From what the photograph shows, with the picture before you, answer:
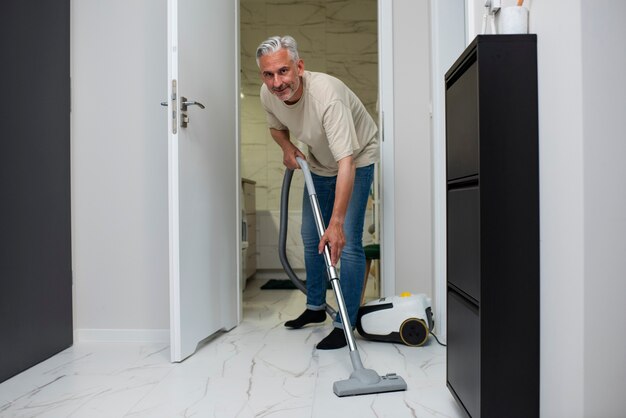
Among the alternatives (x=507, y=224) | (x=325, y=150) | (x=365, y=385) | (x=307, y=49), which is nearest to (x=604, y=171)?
(x=507, y=224)

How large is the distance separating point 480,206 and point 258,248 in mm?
3211

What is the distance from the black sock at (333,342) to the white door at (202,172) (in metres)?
0.47

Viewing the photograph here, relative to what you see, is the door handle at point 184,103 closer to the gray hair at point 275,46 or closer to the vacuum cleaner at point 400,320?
the gray hair at point 275,46

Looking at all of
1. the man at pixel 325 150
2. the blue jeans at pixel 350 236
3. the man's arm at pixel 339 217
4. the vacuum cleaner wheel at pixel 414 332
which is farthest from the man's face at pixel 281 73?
the vacuum cleaner wheel at pixel 414 332

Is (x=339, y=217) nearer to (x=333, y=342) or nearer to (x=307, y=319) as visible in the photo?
(x=333, y=342)

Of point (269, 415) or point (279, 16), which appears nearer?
point (269, 415)

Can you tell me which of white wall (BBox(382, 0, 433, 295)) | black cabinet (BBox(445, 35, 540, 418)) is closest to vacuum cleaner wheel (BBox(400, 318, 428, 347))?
white wall (BBox(382, 0, 433, 295))

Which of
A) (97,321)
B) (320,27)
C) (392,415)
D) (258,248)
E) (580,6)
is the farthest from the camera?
(320,27)

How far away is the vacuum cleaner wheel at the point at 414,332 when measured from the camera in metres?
1.88

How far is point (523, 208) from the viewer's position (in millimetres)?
947

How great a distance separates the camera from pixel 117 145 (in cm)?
205

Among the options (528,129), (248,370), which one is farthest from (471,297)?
(248,370)

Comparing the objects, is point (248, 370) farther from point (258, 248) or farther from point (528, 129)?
point (258, 248)

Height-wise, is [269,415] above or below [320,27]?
below
